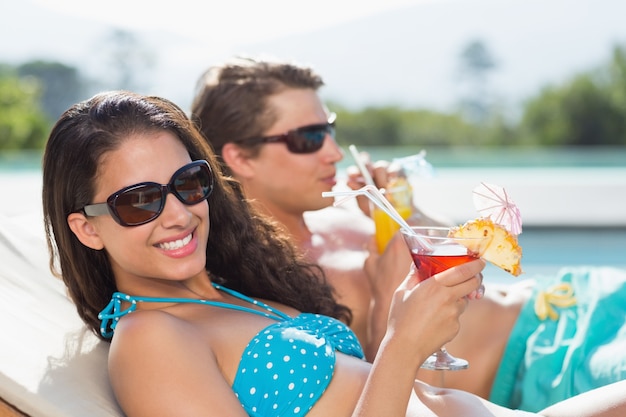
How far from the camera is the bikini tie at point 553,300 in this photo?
3096mm

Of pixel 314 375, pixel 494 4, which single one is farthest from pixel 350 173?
pixel 494 4

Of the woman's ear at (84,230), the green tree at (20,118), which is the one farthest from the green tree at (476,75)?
the woman's ear at (84,230)

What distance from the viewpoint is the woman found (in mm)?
1860

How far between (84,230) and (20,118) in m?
14.4

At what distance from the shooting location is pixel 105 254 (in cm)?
228

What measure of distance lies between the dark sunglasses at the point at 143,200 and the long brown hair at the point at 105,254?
8cm

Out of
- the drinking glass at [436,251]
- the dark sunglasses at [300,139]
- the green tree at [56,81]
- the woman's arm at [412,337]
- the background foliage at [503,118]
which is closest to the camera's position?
the woman's arm at [412,337]

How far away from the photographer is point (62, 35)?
2019 cm

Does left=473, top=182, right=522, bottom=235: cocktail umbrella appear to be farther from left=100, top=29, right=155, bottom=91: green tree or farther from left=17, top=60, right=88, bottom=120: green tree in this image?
left=100, top=29, right=155, bottom=91: green tree

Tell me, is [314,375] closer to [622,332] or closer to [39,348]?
[39,348]

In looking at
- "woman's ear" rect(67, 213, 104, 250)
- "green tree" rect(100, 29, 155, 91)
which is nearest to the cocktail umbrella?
"woman's ear" rect(67, 213, 104, 250)

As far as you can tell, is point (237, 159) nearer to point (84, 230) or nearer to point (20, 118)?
point (84, 230)

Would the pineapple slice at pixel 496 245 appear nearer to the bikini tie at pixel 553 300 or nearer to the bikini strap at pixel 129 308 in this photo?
the bikini strap at pixel 129 308

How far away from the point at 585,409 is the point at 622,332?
2.46 feet
